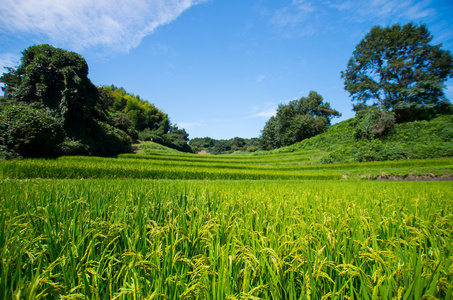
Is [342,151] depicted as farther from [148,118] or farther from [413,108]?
[148,118]

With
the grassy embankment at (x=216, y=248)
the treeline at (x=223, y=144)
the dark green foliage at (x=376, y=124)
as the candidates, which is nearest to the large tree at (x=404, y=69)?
the dark green foliage at (x=376, y=124)

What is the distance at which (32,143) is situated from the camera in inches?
484

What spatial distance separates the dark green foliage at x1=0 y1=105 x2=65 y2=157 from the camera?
461 inches

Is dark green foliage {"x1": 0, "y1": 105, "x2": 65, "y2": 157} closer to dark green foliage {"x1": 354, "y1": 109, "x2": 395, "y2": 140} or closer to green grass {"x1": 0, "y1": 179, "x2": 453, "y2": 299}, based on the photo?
green grass {"x1": 0, "y1": 179, "x2": 453, "y2": 299}

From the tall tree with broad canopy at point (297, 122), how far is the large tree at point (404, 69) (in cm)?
1047

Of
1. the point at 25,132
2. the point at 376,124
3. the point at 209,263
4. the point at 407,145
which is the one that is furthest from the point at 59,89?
the point at 407,145

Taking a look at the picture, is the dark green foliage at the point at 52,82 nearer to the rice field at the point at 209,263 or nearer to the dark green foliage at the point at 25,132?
the dark green foliage at the point at 25,132

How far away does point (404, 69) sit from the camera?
2984cm

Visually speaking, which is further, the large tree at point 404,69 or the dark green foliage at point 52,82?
the large tree at point 404,69

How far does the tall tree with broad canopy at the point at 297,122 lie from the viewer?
42406mm

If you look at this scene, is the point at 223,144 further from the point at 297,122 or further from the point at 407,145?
the point at 407,145

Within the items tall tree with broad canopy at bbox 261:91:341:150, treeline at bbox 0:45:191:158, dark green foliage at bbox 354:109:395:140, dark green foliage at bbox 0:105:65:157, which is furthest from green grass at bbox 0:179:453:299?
tall tree with broad canopy at bbox 261:91:341:150

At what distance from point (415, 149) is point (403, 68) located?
743 inches

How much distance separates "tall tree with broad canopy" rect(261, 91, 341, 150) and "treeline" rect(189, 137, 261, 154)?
99.7 feet
